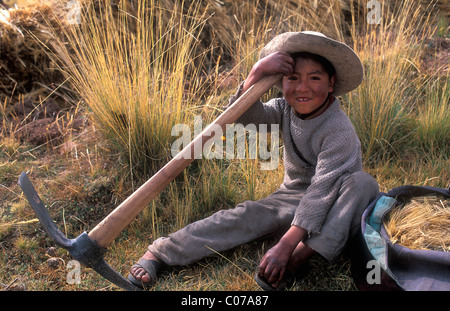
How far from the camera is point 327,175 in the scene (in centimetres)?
196

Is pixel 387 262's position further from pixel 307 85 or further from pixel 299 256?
pixel 307 85

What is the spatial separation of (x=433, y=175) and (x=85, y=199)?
6.97 ft

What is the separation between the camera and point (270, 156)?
9.86ft

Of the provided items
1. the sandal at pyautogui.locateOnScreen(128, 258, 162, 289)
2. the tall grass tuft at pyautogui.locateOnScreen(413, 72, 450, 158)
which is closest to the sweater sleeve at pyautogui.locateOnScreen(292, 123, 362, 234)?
the sandal at pyautogui.locateOnScreen(128, 258, 162, 289)

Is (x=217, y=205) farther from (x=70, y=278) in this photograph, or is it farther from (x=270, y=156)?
(x=70, y=278)

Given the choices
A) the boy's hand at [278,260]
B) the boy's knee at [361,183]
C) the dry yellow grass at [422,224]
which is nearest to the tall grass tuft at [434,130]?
the dry yellow grass at [422,224]

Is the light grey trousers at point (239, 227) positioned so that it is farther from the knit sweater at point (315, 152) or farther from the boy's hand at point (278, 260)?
the boy's hand at point (278, 260)

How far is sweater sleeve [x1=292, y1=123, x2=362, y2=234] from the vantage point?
192 centimetres

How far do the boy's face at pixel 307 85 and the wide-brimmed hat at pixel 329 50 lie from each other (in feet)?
0.20

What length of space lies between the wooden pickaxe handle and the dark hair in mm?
137

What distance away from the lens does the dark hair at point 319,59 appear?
6.73 ft

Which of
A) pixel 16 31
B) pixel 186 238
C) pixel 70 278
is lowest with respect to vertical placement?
pixel 70 278

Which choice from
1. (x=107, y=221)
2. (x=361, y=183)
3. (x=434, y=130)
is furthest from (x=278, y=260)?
(x=434, y=130)
